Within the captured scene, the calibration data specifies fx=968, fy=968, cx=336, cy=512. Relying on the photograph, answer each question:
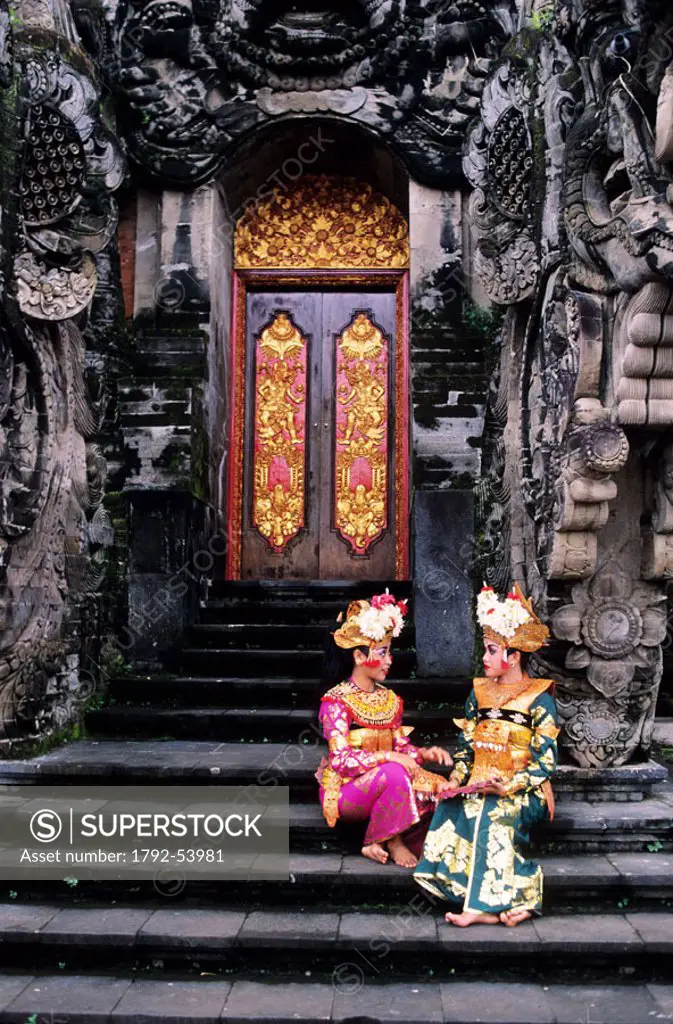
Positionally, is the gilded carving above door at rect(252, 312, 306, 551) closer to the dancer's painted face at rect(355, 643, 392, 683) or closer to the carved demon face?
the dancer's painted face at rect(355, 643, 392, 683)

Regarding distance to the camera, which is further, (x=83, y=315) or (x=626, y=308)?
(x=83, y=315)

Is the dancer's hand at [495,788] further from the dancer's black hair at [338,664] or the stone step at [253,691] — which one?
the stone step at [253,691]

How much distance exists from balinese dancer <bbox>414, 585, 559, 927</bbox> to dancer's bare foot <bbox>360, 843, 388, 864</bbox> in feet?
0.77

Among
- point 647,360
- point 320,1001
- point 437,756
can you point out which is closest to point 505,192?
point 647,360

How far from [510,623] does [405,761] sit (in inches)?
30.4

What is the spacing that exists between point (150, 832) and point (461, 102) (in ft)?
19.7

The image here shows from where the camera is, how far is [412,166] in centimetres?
777

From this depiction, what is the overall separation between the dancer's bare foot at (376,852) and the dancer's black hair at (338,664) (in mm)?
758

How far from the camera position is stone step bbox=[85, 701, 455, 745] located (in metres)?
5.82

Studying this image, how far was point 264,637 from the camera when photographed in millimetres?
6801

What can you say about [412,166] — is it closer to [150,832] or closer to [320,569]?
[320,569]

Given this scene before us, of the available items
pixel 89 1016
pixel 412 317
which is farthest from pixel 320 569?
pixel 89 1016

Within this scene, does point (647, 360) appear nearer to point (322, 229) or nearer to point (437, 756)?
point (437, 756)

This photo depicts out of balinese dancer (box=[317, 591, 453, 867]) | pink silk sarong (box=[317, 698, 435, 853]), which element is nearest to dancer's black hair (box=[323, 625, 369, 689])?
balinese dancer (box=[317, 591, 453, 867])
